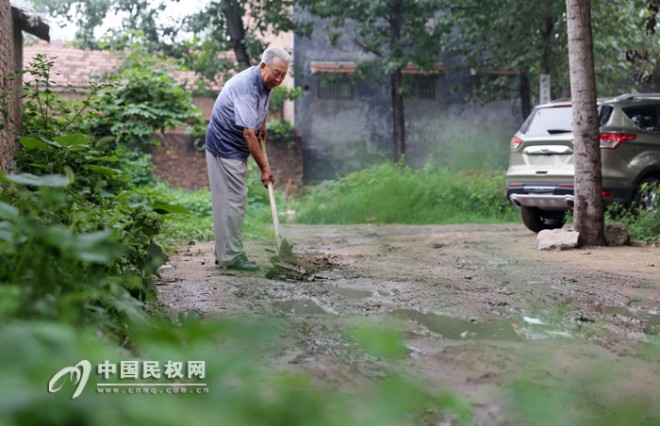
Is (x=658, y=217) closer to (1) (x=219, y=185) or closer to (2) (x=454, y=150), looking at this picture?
(1) (x=219, y=185)

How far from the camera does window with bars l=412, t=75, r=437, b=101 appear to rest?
22625mm

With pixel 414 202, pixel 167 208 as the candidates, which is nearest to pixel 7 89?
pixel 167 208

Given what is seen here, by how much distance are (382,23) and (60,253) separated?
2067 cm

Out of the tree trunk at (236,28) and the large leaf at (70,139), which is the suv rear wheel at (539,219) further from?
the tree trunk at (236,28)

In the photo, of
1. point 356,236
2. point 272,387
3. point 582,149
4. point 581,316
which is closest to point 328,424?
point 272,387

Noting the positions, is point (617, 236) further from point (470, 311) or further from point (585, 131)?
point (470, 311)

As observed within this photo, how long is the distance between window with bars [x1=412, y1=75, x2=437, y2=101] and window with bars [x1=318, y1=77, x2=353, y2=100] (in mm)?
1901

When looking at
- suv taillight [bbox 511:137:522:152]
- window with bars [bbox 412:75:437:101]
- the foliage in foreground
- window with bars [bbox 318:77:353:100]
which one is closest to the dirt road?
the foliage in foreground

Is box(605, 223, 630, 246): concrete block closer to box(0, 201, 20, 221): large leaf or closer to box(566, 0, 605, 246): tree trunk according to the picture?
box(566, 0, 605, 246): tree trunk

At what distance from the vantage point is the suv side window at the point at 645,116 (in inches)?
388

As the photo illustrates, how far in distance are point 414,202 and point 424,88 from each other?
883 centimetres

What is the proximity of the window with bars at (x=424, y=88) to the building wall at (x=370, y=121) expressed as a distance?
138 mm

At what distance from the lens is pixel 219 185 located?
665 centimetres

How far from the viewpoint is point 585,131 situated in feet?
27.9
